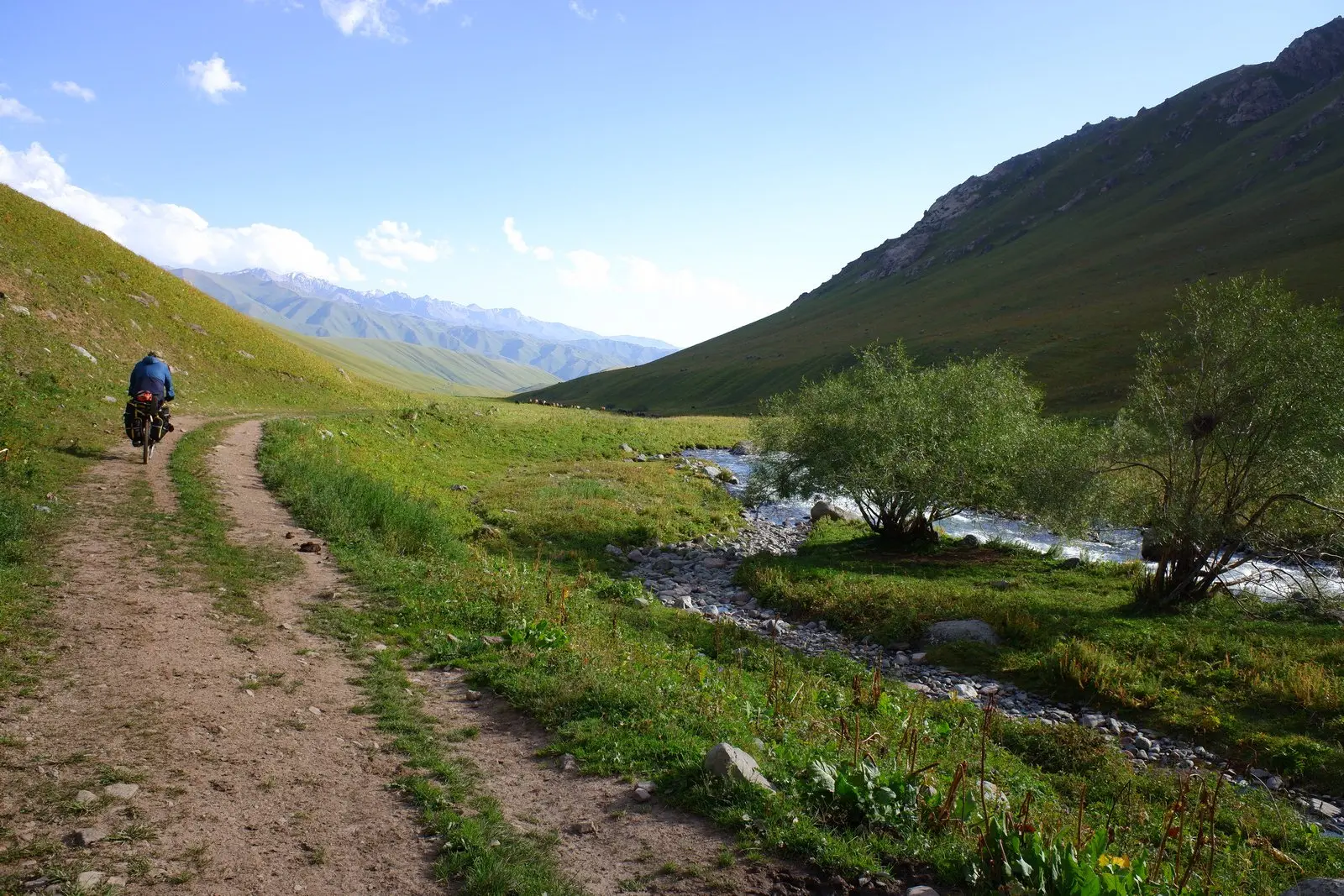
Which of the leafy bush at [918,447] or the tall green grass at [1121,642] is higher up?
the leafy bush at [918,447]

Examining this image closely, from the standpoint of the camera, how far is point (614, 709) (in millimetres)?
10344

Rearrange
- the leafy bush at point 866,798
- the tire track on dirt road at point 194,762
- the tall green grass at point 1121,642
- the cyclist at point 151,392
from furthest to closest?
the cyclist at point 151,392 → the tall green grass at point 1121,642 → the leafy bush at point 866,798 → the tire track on dirt road at point 194,762

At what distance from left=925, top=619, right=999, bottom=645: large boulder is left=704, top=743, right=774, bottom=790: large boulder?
560 inches

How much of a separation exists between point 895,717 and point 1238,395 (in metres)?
18.0

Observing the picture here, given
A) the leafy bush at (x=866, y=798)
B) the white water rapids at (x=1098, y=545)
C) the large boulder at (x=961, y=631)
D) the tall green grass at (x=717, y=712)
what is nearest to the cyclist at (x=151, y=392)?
the tall green grass at (x=717, y=712)

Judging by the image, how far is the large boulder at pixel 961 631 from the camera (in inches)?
818

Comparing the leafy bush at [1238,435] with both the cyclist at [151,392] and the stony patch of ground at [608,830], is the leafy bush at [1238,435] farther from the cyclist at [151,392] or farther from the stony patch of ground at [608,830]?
the cyclist at [151,392]

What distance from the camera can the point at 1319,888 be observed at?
7.03 m

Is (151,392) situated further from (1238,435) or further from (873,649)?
(1238,435)

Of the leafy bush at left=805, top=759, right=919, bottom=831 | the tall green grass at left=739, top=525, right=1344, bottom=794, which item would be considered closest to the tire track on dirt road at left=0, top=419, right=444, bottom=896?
the leafy bush at left=805, top=759, right=919, bottom=831

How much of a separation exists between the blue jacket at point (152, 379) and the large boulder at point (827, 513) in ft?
99.5

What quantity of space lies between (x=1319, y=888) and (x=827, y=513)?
3222 cm

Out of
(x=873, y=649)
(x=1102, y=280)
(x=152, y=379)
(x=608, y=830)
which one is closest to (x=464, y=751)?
(x=608, y=830)

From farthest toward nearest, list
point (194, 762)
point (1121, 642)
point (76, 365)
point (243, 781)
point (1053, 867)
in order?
point (76, 365), point (1121, 642), point (194, 762), point (243, 781), point (1053, 867)
